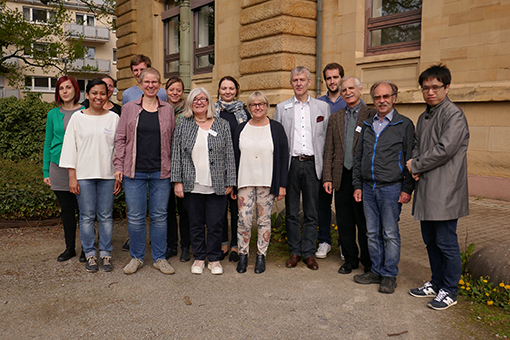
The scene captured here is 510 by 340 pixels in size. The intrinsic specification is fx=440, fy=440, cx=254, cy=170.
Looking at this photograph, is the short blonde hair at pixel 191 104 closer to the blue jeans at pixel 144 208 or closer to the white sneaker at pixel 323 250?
the blue jeans at pixel 144 208

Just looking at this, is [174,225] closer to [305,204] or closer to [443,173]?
[305,204]

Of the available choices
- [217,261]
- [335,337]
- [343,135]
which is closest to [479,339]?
[335,337]

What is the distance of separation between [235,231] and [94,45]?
158 ft

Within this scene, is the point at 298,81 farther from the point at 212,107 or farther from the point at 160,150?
the point at 160,150

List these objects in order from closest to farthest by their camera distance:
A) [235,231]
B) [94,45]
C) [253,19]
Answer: [235,231] < [253,19] < [94,45]

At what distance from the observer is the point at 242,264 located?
15.4 ft

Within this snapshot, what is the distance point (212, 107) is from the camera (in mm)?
4668

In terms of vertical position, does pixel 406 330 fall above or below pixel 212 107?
below

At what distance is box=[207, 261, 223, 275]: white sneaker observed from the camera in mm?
4566

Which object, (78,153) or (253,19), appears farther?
(253,19)

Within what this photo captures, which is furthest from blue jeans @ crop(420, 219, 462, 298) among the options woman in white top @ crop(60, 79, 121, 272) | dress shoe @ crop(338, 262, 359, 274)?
woman in white top @ crop(60, 79, 121, 272)

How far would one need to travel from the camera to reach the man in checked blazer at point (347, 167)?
452cm

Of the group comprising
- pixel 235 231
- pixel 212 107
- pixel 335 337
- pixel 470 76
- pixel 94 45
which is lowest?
pixel 335 337

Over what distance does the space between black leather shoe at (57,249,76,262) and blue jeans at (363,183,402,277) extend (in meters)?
3.36
